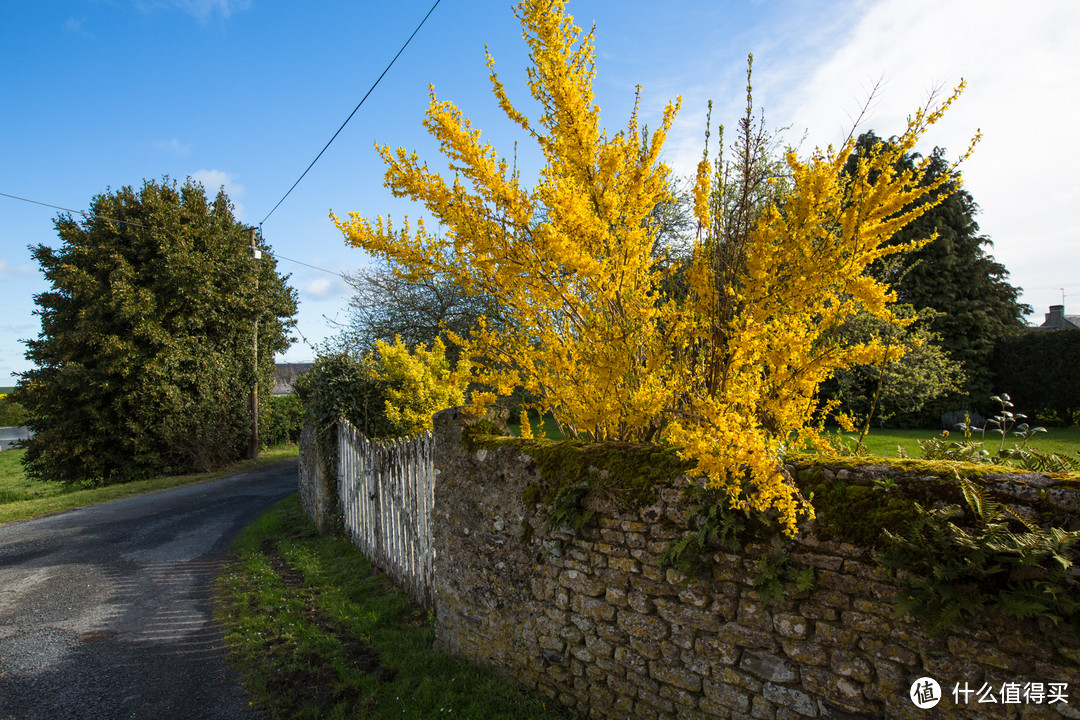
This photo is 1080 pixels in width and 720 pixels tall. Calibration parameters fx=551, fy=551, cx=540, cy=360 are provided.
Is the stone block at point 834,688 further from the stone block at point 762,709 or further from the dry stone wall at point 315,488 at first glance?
the dry stone wall at point 315,488

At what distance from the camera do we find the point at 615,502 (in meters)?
3.53

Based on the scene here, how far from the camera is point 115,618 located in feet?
18.8

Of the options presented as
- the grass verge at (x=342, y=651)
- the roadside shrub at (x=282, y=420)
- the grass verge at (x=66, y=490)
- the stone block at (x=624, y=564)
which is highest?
the roadside shrub at (x=282, y=420)

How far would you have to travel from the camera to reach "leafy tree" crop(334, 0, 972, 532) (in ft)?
10.7

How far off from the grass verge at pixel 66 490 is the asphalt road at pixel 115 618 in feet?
5.50

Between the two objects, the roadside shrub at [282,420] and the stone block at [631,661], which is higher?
the roadside shrub at [282,420]

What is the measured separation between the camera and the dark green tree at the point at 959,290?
54.9ft

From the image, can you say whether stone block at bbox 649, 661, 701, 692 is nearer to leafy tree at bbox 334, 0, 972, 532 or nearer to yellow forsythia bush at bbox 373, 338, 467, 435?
leafy tree at bbox 334, 0, 972, 532

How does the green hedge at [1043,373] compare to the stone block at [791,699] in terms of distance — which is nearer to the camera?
the stone block at [791,699]

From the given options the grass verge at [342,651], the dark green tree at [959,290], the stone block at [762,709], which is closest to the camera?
the stone block at [762,709]

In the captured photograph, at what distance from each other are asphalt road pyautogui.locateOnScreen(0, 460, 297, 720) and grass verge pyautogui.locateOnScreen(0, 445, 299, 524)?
168cm

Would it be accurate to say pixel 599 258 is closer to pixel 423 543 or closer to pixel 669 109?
pixel 669 109

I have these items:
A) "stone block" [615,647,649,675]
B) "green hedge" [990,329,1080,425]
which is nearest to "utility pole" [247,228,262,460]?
"stone block" [615,647,649,675]

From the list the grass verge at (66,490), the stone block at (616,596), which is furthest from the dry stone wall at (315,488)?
the stone block at (616,596)
